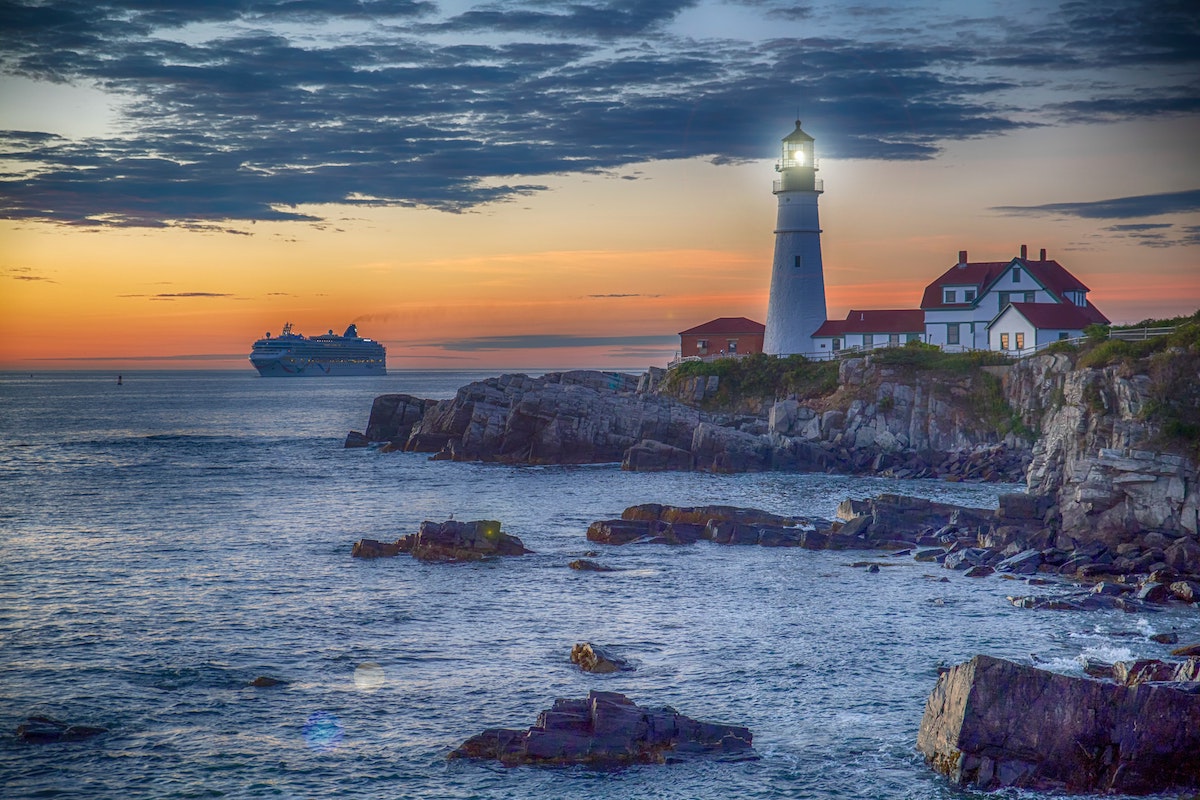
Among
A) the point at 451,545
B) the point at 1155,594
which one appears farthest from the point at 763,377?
the point at 1155,594

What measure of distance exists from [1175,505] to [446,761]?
2698cm

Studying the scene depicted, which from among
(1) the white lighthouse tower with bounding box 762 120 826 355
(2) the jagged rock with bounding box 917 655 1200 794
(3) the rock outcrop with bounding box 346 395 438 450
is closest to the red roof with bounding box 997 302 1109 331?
(1) the white lighthouse tower with bounding box 762 120 826 355

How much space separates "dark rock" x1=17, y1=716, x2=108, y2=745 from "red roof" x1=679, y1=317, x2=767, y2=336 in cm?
8488

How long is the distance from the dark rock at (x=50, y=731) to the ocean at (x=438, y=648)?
0.86 ft

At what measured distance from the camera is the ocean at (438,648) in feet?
57.9

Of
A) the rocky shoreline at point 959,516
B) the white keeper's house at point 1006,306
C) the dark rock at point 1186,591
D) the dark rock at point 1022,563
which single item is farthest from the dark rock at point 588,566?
the white keeper's house at point 1006,306

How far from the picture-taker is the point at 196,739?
62.8 ft

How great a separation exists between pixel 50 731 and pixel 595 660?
34.8 feet

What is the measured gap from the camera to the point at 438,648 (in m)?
25.0

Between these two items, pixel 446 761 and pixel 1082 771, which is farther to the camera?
pixel 446 761

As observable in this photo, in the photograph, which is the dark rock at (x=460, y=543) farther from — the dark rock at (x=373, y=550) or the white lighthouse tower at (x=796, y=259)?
the white lighthouse tower at (x=796, y=259)

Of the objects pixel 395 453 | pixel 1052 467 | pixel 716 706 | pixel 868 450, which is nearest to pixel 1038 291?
pixel 868 450

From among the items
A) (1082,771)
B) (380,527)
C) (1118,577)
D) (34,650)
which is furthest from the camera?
(380,527)

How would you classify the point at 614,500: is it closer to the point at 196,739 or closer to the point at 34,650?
the point at 34,650
